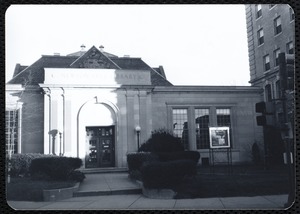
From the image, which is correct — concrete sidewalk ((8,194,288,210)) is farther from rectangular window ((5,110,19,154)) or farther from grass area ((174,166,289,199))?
rectangular window ((5,110,19,154))

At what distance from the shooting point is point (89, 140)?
13789mm

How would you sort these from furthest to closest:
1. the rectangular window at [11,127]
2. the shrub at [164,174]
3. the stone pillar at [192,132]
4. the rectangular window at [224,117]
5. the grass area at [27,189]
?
the stone pillar at [192,132]
the rectangular window at [224,117]
the rectangular window at [11,127]
the shrub at [164,174]
the grass area at [27,189]

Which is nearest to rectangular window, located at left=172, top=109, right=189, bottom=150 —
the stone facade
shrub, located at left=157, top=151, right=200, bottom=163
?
the stone facade

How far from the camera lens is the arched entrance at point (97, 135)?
14.0 m

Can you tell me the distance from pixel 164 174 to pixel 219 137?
308 centimetres

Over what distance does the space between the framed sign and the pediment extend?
7.95 metres

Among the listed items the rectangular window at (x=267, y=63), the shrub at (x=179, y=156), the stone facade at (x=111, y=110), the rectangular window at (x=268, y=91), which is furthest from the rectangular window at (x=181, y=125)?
the rectangular window at (x=267, y=63)

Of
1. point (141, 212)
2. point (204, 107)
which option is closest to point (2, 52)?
point (141, 212)

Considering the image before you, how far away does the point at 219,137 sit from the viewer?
11.4 metres

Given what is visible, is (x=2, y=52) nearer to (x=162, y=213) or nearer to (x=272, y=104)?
(x=162, y=213)

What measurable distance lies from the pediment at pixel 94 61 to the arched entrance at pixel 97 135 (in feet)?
8.57

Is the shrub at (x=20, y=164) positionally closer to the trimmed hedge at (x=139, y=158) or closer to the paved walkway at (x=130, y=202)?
the paved walkway at (x=130, y=202)

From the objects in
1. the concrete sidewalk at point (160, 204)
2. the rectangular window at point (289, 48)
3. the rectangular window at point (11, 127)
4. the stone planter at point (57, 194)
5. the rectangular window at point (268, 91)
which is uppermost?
the rectangular window at point (289, 48)

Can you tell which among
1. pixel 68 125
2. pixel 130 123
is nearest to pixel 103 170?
pixel 68 125
